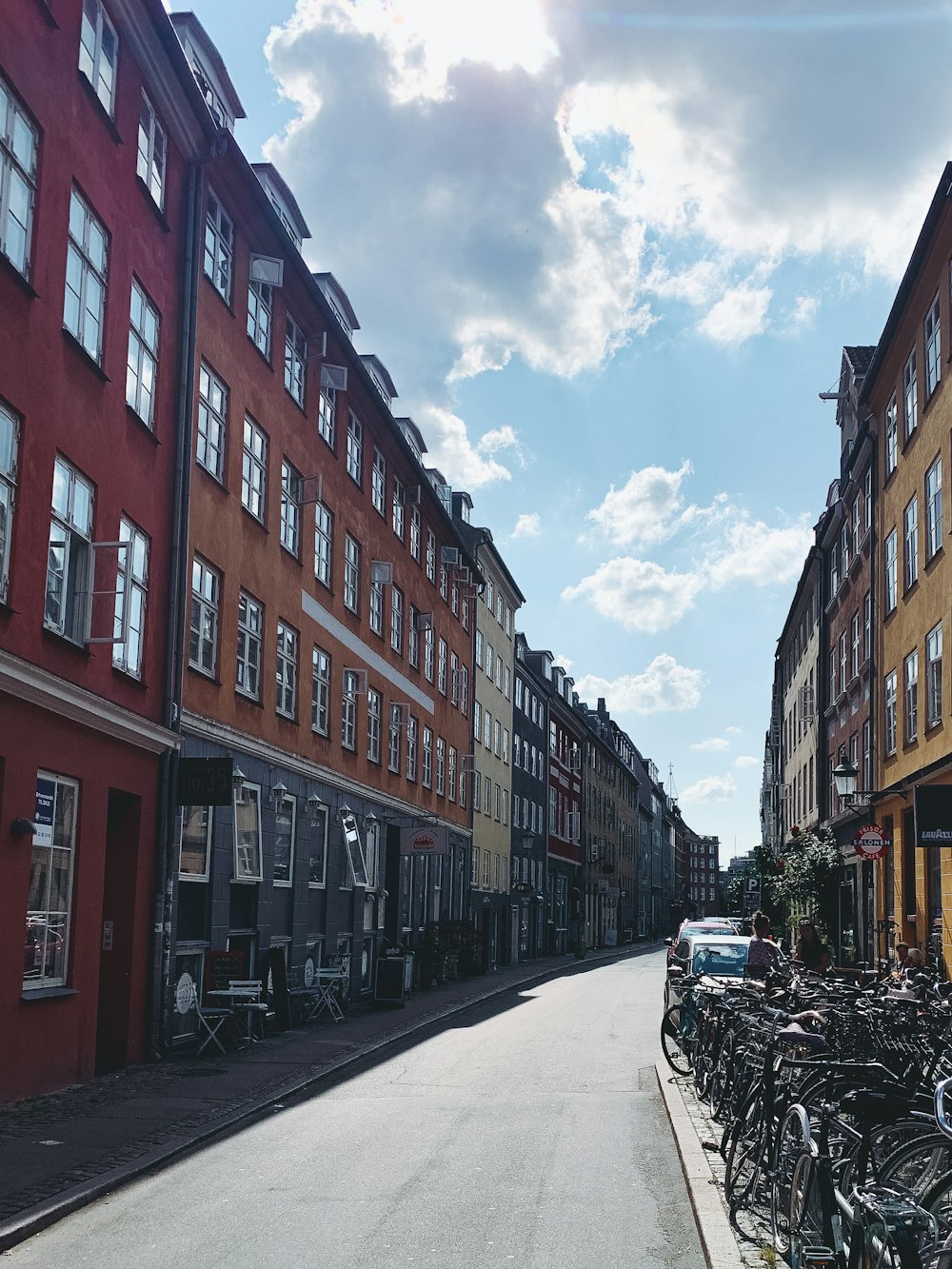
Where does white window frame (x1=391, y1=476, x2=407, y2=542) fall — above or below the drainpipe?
above

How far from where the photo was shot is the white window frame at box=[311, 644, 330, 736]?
86.7 feet

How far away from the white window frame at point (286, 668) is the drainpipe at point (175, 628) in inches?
206

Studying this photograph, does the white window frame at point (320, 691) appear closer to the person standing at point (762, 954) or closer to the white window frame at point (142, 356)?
the white window frame at point (142, 356)

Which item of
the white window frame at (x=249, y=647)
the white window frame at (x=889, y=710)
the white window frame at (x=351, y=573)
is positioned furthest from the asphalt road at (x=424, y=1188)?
the white window frame at (x=351, y=573)

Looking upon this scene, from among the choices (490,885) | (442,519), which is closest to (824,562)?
(442,519)

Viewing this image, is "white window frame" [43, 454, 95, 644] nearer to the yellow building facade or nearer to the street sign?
the street sign

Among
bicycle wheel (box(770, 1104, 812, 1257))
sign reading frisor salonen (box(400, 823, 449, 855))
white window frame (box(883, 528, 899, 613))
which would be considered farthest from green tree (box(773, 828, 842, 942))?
bicycle wheel (box(770, 1104, 812, 1257))

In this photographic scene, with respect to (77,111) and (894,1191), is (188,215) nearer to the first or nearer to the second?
(77,111)

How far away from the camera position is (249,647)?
22.4 meters

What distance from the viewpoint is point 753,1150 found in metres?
8.49

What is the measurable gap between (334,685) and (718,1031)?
16238 millimetres

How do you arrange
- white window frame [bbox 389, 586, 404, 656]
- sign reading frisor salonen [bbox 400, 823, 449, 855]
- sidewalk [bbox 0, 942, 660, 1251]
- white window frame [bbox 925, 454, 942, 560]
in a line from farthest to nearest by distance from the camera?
white window frame [bbox 389, 586, 404, 656]
sign reading frisor salonen [bbox 400, 823, 449, 855]
white window frame [bbox 925, 454, 942, 560]
sidewalk [bbox 0, 942, 660, 1251]

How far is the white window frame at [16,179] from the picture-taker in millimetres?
13430

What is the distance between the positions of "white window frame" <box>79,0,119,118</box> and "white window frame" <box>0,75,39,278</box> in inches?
74.3
